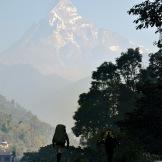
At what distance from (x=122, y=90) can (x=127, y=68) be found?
18.5 ft

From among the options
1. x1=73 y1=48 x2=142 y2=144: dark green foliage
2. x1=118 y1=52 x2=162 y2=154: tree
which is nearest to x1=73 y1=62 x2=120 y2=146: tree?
x1=73 y1=48 x2=142 y2=144: dark green foliage

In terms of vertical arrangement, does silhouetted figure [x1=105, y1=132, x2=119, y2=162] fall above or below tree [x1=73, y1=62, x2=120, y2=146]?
below

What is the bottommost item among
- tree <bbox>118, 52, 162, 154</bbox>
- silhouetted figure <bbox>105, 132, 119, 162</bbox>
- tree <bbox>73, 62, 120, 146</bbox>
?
silhouetted figure <bbox>105, 132, 119, 162</bbox>

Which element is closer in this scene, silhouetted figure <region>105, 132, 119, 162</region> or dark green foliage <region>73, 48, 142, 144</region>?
silhouetted figure <region>105, 132, 119, 162</region>

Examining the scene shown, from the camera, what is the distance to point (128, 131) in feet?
153

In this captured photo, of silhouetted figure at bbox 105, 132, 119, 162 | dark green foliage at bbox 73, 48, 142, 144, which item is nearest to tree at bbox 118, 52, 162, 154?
silhouetted figure at bbox 105, 132, 119, 162

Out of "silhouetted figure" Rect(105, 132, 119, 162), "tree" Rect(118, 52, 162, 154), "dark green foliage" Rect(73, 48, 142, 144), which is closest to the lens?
"silhouetted figure" Rect(105, 132, 119, 162)

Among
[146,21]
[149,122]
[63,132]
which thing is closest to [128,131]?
[149,122]

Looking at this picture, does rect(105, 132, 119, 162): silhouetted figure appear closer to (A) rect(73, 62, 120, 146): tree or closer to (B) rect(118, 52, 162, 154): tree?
(B) rect(118, 52, 162, 154): tree

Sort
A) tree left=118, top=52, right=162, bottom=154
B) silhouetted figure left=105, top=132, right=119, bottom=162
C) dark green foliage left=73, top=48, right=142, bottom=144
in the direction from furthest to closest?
dark green foliage left=73, top=48, right=142, bottom=144 < tree left=118, top=52, right=162, bottom=154 < silhouetted figure left=105, top=132, right=119, bottom=162

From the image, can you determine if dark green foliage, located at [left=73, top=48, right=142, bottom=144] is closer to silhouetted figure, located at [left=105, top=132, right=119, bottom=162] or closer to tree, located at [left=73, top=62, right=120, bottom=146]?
tree, located at [left=73, top=62, right=120, bottom=146]

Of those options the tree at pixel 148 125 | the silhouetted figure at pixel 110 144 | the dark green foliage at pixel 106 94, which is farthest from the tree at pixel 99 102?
the silhouetted figure at pixel 110 144

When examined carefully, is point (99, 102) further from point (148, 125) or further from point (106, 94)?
point (148, 125)

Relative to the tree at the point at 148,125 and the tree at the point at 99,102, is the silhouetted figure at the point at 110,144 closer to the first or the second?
the tree at the point at 148,125
